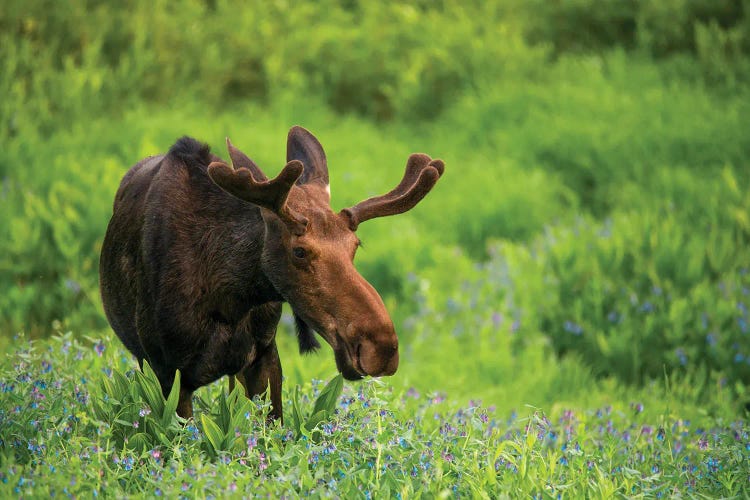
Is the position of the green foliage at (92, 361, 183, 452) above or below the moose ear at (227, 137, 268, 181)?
below

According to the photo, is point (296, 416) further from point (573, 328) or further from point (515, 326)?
point (573, 328)

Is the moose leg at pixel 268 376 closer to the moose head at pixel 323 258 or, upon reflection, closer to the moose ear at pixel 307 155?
the moose head at pixel 323 258

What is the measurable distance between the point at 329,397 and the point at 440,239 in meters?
4.71

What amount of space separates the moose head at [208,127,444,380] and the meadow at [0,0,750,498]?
0.51m

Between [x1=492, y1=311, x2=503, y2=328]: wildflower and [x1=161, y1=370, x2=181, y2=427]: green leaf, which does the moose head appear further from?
[x1=492, y1=311, x2=503, y2=328]: wildflower

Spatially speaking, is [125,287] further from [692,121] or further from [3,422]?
[692,121]

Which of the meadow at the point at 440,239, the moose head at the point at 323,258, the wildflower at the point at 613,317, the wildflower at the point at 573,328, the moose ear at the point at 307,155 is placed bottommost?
the wildflower at the point at 573,328

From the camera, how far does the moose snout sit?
2887 millimetres

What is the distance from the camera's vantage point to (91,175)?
736 centimetres

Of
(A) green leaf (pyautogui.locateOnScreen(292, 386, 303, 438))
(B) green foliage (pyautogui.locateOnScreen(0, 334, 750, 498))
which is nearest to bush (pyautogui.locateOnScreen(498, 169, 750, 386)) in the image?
(B) green foliage (pyautogui.locateOnScreen(0, 334, 750, 498))

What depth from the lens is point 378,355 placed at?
289 cm

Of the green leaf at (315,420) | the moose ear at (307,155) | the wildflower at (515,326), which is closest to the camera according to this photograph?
the moose ear at (307,155)

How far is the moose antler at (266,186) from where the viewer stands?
9.63 feet

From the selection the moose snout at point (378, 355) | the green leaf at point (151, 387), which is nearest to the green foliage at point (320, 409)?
the green leaf at point (151, 387)
